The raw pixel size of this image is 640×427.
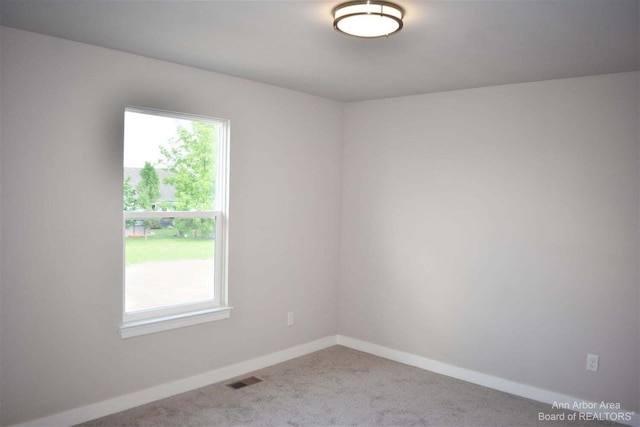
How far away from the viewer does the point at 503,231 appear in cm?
398

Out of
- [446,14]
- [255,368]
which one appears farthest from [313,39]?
[255,368]

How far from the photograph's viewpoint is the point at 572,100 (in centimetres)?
364

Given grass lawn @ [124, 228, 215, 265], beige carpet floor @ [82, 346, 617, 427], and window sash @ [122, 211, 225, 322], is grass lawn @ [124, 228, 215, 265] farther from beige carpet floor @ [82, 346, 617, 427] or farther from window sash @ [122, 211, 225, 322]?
beige carpet floor @ [82, 346, 617, 427]

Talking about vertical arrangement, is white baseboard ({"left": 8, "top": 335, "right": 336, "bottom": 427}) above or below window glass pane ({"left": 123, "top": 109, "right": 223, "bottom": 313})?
below

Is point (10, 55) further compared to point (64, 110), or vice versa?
point (64, 110)

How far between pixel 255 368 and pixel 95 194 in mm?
1966

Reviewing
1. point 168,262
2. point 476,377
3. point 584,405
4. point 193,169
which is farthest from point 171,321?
point 584,405

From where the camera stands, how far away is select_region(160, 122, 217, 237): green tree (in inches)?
147

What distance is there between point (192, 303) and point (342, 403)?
135cm

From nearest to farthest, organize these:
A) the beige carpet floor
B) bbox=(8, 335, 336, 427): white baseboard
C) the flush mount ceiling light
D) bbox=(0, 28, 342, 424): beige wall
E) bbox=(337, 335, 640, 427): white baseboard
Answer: the flush mount ceiling light → bbox=(0, 28, 342, 424): beige wall → bbox=(8, 335, 336, 427): white baseboard → the beige carpet floor → bbox=(337, 335, 640, 427): white baseboard

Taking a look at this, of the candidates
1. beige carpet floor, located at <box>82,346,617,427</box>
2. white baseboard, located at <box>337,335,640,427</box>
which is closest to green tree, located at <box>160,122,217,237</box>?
beige carpet floor, located at <box>82,346,617,427</box>

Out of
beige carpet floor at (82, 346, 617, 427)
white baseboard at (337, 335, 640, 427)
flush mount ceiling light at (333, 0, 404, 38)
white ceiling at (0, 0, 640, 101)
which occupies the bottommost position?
beige carpet floor at (82, 346, 617, 427)

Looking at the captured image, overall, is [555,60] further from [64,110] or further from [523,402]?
[64,110]

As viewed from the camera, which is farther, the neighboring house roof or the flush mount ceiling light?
the neighboring house roof
